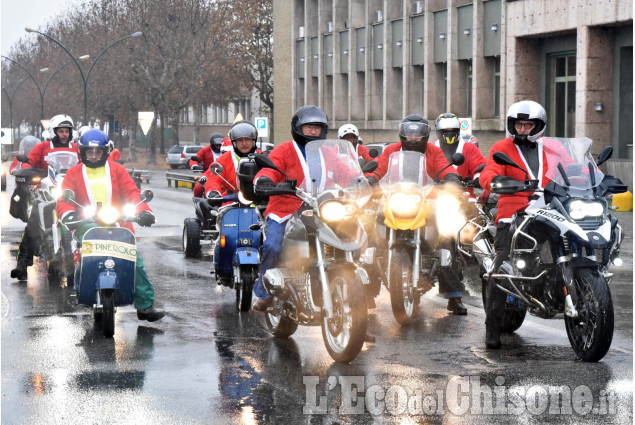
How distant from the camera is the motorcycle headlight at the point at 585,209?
25.9ft

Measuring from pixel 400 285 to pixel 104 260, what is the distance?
2431 millimetres

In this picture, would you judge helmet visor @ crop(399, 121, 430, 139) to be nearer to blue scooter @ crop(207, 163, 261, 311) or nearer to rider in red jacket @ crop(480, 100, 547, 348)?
blue scooter @ crop(207, 163, 261, 311)

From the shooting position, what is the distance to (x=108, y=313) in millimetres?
9156

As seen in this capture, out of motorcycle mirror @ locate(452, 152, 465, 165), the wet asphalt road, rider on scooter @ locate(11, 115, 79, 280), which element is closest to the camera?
the wet asphalt road

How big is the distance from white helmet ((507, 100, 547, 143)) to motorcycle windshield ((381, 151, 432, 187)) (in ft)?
4.64

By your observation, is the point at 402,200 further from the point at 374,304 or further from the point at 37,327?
the point at 37,327

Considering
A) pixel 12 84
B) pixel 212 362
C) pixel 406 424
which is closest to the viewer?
pixel 406 424

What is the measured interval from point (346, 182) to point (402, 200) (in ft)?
4.96

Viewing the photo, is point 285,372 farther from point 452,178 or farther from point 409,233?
point 452,178

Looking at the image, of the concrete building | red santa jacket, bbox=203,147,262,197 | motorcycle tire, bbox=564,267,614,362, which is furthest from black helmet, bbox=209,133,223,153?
the concrete building

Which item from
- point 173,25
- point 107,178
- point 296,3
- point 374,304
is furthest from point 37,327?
point 173,25

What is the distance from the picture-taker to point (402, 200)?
32.4 ft

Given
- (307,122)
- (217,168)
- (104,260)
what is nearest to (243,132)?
(217,168)

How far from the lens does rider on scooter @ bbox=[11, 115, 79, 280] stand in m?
13.3
